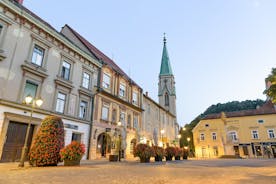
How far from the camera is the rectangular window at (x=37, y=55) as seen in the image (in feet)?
50.4

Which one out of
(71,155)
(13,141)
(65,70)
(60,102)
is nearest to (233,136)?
(60,102)

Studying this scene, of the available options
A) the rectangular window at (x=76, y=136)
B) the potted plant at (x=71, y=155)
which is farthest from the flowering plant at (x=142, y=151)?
the potted plant at (x=71, y=155)

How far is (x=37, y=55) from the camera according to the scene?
15.7 meters

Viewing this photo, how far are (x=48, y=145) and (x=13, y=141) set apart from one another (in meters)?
4.75

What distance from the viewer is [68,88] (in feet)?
58.8

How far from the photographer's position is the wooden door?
12.7 metres

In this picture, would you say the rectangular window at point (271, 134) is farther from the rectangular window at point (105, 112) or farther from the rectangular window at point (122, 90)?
the rectangular window at point (105, 112)

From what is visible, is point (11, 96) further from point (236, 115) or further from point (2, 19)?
point (236, 115)

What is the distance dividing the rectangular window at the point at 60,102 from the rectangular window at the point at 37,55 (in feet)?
10.9

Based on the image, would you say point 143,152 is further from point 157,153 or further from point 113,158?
point 113,158

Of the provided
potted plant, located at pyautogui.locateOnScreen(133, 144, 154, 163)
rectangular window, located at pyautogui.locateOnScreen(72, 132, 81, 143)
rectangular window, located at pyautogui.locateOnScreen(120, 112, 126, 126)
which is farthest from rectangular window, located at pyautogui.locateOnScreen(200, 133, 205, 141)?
rectangular window, located at pyautogui.locateOnScreen(72, 132, 81, 143)

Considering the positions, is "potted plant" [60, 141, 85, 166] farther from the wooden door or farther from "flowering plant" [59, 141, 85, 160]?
the wooden door

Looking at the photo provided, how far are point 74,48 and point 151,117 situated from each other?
2032 centimetres

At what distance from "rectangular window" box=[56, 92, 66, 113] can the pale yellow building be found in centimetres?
3091
